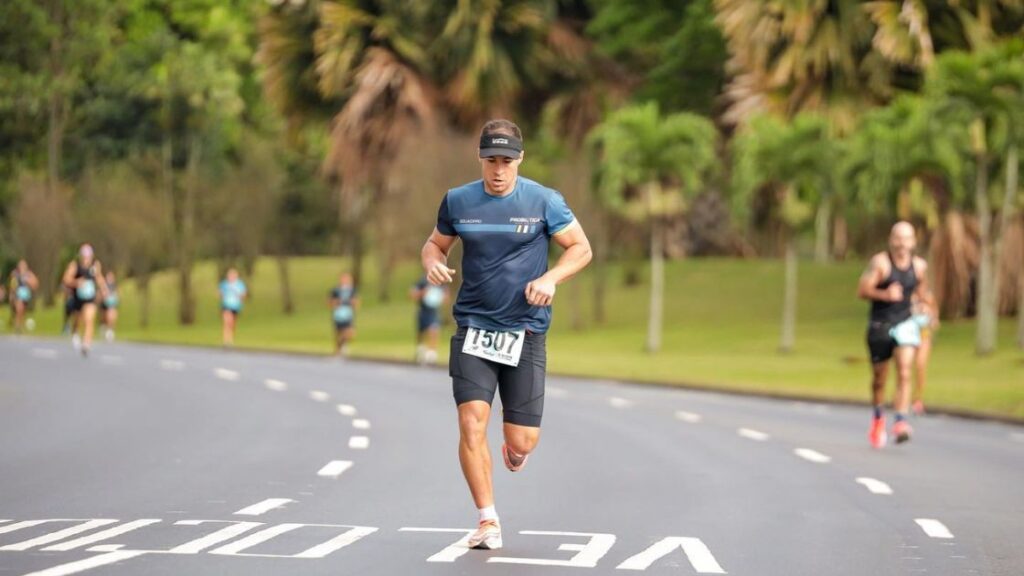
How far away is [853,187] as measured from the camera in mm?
37219

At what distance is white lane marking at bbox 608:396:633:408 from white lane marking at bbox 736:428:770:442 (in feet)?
13.7

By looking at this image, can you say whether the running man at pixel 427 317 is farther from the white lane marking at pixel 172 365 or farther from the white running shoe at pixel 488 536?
the white running shoe at pixel 488 536

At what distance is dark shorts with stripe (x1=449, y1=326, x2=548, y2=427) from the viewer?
32.1 ft

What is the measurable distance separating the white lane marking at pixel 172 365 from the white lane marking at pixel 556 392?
251 inches

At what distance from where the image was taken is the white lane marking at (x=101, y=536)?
9461 millimetres

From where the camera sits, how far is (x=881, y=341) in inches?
667

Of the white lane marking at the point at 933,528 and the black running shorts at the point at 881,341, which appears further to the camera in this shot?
the black running shorts at the point at 881,341

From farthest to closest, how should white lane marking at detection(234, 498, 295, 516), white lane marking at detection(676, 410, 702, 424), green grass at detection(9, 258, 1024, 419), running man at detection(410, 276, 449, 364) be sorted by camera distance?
running man at detection(410, 276, 449, 364)
green grass at detection(9, 258, 1024, 419)
white lane marking at detection(676, 410, 702, 424)
white lane marking at detection(234, 498, 295, 516)

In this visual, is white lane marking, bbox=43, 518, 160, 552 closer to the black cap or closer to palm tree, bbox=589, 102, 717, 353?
the black cap

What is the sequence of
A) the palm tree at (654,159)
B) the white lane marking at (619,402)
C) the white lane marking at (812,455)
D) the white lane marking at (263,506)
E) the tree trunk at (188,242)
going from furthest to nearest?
1. the tree trunk at (188,242)
2. the palm tree at (654,159)
3. the white lane marking at (619,402)
4. the white lane marking at (812,455)
5. the white lane marking at (263,506)

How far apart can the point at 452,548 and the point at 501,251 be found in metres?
1.47

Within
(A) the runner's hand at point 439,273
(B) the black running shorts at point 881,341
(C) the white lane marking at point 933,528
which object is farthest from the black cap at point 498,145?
(B) the black running shorts at point 881,341

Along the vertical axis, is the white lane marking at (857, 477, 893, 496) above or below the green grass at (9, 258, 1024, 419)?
above

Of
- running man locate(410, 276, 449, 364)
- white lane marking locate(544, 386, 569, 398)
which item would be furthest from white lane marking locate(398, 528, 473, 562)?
running man locate(410, 276, 449, 364)
